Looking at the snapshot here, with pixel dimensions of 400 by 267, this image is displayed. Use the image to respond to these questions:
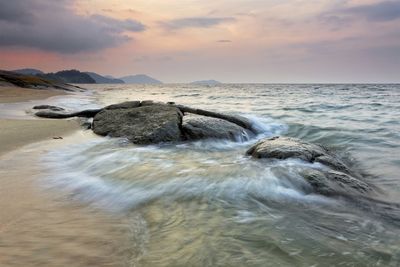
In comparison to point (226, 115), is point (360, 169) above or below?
below

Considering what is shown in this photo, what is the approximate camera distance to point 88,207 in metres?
3.84

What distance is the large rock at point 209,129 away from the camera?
8.05m

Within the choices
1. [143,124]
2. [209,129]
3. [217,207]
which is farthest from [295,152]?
[143,124]

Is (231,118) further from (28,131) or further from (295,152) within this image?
(28,131)

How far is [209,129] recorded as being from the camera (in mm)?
8172

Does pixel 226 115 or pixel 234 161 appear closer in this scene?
pixel 234 161

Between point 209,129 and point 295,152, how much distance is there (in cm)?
257

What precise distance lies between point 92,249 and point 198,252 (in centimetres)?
86

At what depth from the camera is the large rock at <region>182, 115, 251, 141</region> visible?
8.05m

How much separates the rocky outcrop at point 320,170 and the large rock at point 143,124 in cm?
214

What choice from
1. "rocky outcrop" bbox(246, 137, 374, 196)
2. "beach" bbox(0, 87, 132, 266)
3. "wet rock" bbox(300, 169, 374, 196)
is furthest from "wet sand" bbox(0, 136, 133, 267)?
"rocky outcrop" bbox(246, 137, 374, 196)

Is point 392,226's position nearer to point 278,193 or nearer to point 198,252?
point 278,193

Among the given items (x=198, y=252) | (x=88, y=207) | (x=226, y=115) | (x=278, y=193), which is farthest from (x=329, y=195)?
(x=226, y=115)

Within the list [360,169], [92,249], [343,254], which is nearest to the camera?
[92,249]
